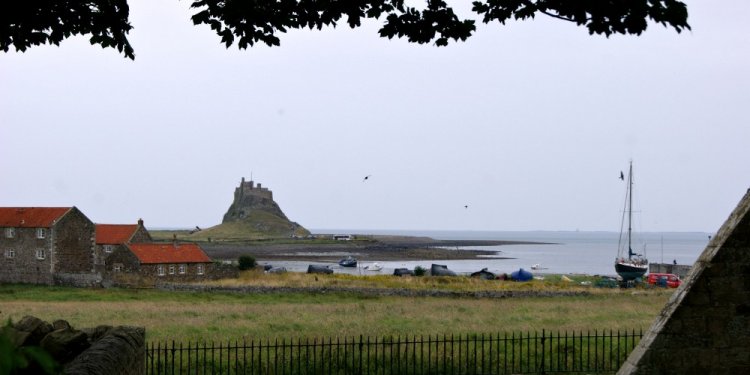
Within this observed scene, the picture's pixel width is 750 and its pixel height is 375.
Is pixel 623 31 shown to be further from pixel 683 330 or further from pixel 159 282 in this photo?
pixel 159 282

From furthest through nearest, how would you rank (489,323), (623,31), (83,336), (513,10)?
1. (489,323)
2. (83,336)
3. (513,10)
4. (623,31)

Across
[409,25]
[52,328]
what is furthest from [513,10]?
[52,328]

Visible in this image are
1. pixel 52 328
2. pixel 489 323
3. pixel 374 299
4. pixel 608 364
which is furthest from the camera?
pixel 374 299

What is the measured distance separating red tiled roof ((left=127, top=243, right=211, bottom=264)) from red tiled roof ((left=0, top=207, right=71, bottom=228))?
7.18 meters

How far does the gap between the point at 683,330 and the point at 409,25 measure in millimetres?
5579

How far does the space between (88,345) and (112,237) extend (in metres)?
66.4

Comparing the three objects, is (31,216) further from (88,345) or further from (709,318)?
(709,318)

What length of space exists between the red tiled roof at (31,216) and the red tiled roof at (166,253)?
718cm

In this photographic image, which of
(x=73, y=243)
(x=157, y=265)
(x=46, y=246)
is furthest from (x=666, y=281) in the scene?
(x=46, y=246)

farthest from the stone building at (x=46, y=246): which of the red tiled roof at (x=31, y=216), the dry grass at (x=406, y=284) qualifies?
the dry grass at (x=406, y=284)

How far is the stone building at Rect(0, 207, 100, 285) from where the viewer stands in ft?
214

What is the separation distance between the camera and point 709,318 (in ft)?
34.2

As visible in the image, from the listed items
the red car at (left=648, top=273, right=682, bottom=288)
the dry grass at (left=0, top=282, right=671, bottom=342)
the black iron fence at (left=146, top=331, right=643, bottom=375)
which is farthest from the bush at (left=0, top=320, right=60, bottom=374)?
the red car at (left=648, top=273, right=682, bottom=288)

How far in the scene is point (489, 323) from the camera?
2970cm
